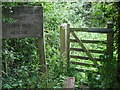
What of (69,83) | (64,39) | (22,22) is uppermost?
(22,22)

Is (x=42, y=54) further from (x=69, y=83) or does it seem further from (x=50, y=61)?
(x=69, y=83)

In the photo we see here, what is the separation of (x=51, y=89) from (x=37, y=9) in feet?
4.49

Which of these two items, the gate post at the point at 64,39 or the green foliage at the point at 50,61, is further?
the gate post at the point at 64,39

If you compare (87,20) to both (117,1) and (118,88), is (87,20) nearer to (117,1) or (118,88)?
(117,1)

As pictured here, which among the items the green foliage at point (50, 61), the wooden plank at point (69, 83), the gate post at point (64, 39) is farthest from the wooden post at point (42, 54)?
the gate post at point (64, 39)

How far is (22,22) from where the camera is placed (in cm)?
296

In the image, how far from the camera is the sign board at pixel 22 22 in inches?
114

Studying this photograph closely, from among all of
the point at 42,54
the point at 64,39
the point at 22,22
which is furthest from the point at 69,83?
the point at 64,39

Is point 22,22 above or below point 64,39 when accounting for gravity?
above

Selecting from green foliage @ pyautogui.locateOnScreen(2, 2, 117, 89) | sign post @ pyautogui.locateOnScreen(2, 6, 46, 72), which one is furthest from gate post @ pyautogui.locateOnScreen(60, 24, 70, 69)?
sign post @ pyautogui.locateOnScreen(2, 6, 46, 72)

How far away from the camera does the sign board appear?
2908 mm

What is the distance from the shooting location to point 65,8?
5094 millimetres

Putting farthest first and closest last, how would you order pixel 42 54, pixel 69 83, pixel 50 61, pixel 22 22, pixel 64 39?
pixel 64 39 < pixel 50 61 < pixel 42 54 < pixel 22 22 < pixel 69 83

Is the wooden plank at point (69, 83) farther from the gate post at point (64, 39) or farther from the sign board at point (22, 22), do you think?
the gate post at point (64, 39)
